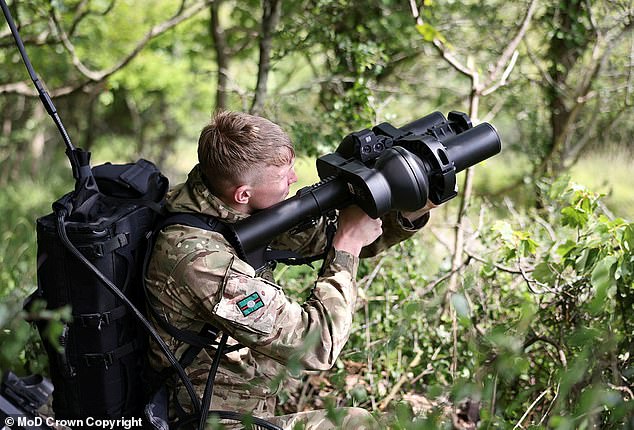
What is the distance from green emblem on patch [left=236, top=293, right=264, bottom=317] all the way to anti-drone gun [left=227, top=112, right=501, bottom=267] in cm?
21

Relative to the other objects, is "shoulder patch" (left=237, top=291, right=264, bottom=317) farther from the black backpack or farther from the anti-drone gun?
the black backpack

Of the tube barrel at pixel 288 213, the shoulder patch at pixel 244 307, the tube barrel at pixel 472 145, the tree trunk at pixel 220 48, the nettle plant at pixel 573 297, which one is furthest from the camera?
the tree trunk at pixel 220 48

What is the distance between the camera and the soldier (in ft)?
8.32

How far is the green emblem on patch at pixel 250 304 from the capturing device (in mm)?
2508

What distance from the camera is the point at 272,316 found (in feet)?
8.30

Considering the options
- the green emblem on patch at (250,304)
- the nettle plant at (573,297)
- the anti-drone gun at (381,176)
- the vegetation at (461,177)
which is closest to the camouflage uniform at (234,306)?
the green emblem on patch at (250,304)

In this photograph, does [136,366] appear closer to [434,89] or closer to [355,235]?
[355,235]

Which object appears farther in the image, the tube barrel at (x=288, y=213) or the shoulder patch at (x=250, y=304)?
the tube barrel at (x=288, y=213)

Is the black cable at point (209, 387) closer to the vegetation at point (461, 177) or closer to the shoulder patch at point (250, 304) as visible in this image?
the shoulder patch at point (250, 304)

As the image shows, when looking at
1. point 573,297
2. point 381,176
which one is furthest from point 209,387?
point 573,297

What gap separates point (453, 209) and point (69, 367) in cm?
505

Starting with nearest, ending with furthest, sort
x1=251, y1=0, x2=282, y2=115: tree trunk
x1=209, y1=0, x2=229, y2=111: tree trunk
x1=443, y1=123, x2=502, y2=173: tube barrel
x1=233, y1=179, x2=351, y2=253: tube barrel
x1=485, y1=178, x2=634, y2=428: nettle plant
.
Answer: x1=233, y1=179, x2=351, y2=253: tube barrel
x1=443, y1=123, x2=502, y2=173: tube barrel
x1=485, y1=178, x2=634, y2=428: nettle plant
x1=251, y1=0, x2=282, y2=115: tree trunk
x1=209, y1=0, x2=229, y2=111: tree trunk

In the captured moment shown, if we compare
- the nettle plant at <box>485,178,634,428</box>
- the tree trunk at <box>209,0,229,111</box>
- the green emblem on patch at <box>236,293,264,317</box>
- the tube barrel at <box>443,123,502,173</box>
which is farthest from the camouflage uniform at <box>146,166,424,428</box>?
the tree trunk at <box>209,0,229,111</box>

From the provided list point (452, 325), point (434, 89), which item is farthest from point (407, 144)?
point (434, 89)
